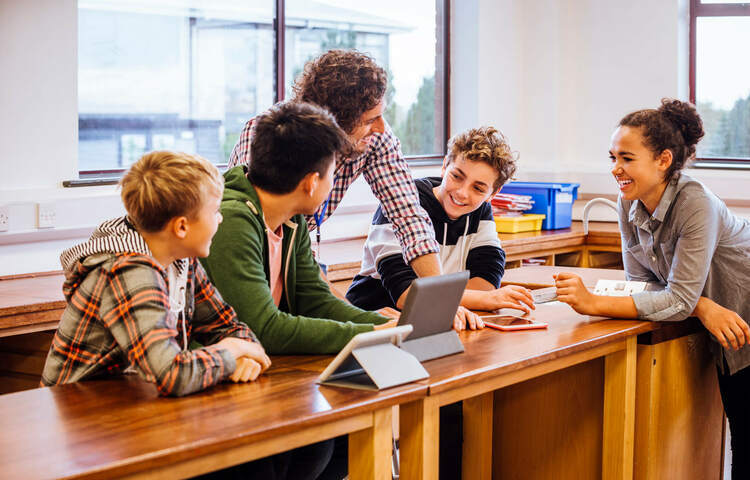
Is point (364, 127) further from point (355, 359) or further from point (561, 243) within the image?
point (561, 243)

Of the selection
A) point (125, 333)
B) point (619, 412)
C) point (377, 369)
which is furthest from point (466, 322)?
point (125, 333)

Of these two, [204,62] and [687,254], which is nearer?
[687,254]

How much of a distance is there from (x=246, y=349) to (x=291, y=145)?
440 mm

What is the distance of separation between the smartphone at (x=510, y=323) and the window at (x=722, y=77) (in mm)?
3164

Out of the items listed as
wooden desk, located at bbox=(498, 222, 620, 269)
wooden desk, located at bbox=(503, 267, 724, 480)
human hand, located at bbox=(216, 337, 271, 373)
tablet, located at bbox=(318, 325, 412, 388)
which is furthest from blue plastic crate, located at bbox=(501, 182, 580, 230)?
human hand, located at bbox=(216, 337, 271, 373)

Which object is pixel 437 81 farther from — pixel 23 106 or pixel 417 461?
pixel 417 461

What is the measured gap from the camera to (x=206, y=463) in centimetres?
129

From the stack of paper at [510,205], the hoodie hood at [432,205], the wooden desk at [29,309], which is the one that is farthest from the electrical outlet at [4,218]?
the stack of paper at [510,205]

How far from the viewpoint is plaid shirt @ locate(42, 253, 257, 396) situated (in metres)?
1.47

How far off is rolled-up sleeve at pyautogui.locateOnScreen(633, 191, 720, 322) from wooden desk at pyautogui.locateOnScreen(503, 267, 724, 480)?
63 millimetres

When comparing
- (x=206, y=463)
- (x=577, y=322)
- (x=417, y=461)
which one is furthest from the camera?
(x=577, y=322)

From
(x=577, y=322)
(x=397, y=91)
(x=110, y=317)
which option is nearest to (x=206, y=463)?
(x=110, y=317)

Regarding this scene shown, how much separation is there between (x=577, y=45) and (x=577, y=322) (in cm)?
334

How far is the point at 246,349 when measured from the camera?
164 centimetres
